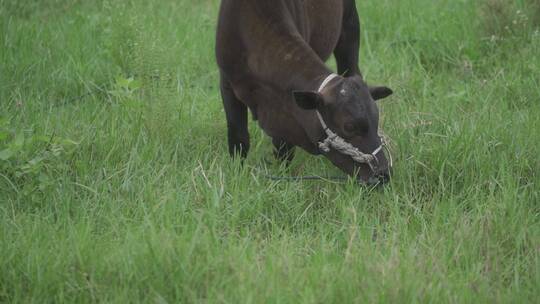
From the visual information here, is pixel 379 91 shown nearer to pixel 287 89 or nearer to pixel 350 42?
pixel 287 89

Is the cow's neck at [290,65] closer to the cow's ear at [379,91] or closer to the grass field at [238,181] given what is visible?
the cow's ear at [379,91]

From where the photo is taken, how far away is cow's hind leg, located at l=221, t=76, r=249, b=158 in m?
4.93

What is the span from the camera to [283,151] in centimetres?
492

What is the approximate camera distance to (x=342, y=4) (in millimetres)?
5703

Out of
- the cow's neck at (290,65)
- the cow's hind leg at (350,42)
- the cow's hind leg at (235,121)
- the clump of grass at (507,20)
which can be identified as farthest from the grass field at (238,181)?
the cow's neck at (290,65)

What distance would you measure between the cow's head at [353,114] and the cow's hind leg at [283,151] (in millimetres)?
543

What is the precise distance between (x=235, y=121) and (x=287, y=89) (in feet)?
1.82

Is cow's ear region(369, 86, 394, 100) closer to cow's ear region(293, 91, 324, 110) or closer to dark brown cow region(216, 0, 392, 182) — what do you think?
dark brown cow region(216, 0, 392, 182)

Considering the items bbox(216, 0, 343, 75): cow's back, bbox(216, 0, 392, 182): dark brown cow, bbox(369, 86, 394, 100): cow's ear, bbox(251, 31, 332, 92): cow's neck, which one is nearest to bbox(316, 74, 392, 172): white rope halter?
bbox(216, 0, 392, 182): dark brown cow

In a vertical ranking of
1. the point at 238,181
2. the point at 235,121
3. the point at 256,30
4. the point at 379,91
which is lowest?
the point at 238,181

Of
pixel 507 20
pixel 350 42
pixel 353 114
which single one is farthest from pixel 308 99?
pixel 507 20

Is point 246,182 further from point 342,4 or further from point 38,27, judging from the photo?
point 38,27

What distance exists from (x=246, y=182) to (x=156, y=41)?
5.35 ft

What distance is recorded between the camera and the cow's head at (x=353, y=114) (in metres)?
4.18
